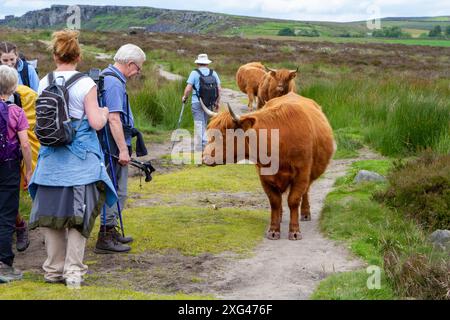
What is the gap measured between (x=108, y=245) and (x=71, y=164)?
140cm

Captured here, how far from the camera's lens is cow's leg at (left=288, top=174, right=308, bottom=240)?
20.8ft

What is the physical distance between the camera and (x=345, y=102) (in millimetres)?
13672

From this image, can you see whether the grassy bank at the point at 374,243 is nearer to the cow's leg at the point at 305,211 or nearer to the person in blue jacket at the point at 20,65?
the cow's leg at the point at 305,211

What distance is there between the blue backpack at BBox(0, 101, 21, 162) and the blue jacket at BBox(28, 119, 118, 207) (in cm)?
49

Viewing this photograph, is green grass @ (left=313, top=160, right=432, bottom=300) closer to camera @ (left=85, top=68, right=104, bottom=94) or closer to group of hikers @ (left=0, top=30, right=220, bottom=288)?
group of hikers @ (left=0, top=30, right=220, bottom=288)

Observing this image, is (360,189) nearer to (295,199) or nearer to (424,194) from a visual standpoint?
(424,194)

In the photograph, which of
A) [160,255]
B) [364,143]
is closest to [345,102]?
[364,143]

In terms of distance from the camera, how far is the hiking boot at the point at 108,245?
5.82 metres

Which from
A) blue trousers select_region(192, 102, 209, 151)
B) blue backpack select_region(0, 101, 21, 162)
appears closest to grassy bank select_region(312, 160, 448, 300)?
blue backpack select_region(0, 101, 21, 162)

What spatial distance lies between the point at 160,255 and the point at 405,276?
218 cm

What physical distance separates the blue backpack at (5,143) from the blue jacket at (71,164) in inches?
19.4

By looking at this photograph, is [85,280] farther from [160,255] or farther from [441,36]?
[441,36]

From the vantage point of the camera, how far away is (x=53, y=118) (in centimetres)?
445

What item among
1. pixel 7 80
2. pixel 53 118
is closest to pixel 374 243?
pixel 53 118
